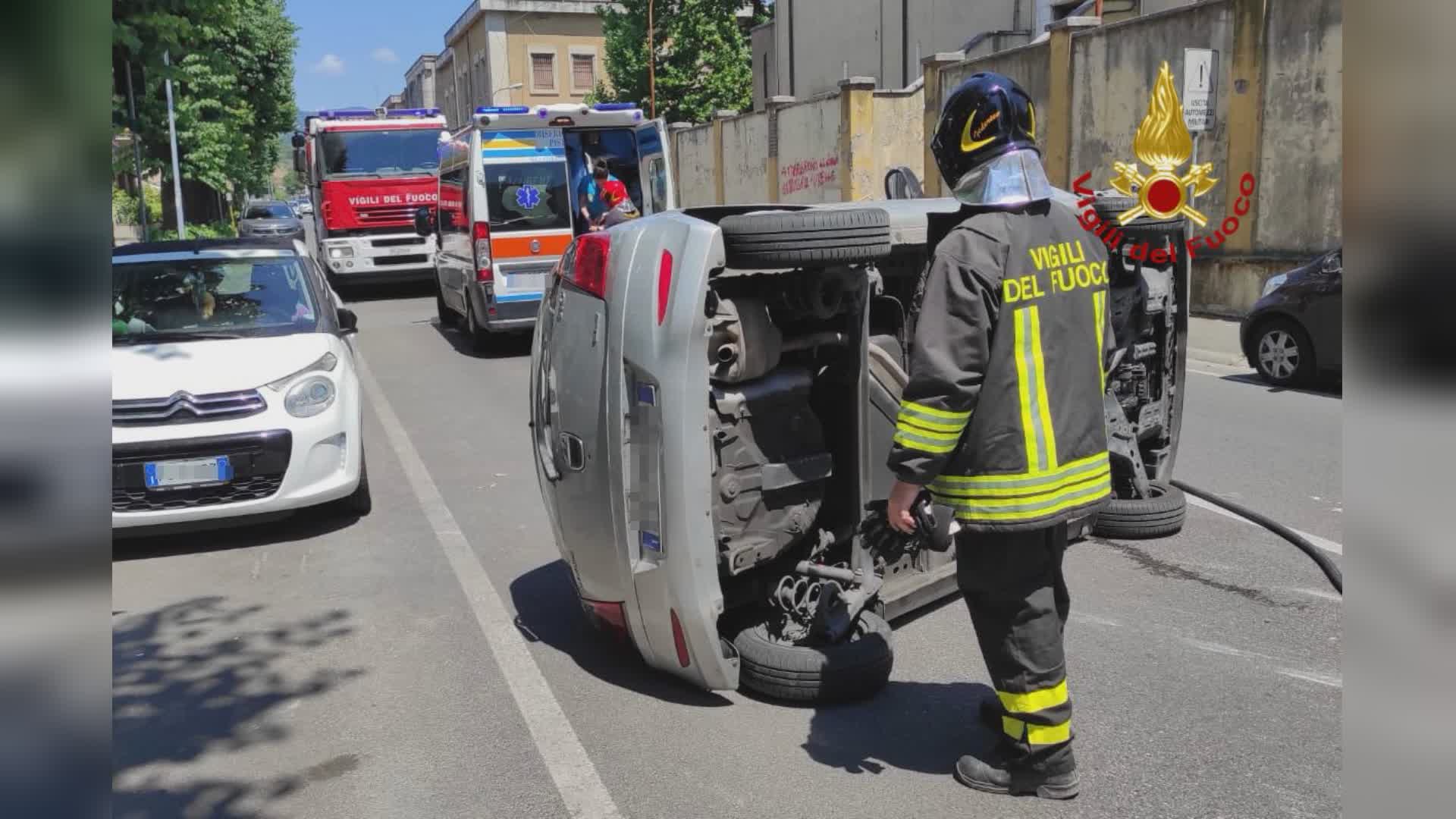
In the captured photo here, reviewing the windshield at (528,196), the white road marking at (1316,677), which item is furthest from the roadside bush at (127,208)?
the white road marking at (1316,677)

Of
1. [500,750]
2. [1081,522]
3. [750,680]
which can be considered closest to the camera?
[500,750]

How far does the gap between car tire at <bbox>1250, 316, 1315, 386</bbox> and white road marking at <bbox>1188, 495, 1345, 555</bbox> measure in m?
4.58

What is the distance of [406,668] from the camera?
445cm

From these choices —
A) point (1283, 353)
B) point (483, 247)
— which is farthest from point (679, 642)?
point (483, 247)

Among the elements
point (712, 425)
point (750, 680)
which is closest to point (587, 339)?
point (712, 425)

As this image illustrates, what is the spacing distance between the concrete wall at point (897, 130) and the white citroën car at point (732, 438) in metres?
19.2

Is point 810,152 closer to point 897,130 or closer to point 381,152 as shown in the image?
point 897,130

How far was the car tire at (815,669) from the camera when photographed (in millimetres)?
3992

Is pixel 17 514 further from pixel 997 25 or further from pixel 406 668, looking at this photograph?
pixel 997 25

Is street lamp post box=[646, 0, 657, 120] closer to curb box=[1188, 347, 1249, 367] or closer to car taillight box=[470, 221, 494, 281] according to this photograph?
car taillight box=[470, 221, 494, 281]

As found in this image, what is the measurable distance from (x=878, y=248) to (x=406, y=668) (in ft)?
8.09

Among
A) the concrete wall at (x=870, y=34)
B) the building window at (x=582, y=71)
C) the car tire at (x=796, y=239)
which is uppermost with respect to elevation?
the building window at (x=582, y=71)

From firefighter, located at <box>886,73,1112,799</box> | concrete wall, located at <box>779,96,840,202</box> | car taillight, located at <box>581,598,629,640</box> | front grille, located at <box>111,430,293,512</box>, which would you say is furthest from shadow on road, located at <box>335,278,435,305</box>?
firefighter, located at <box>886,73,1112,799</box>

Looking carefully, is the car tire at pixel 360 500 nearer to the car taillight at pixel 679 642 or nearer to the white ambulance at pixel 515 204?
the car taillight at pixel 679 642
